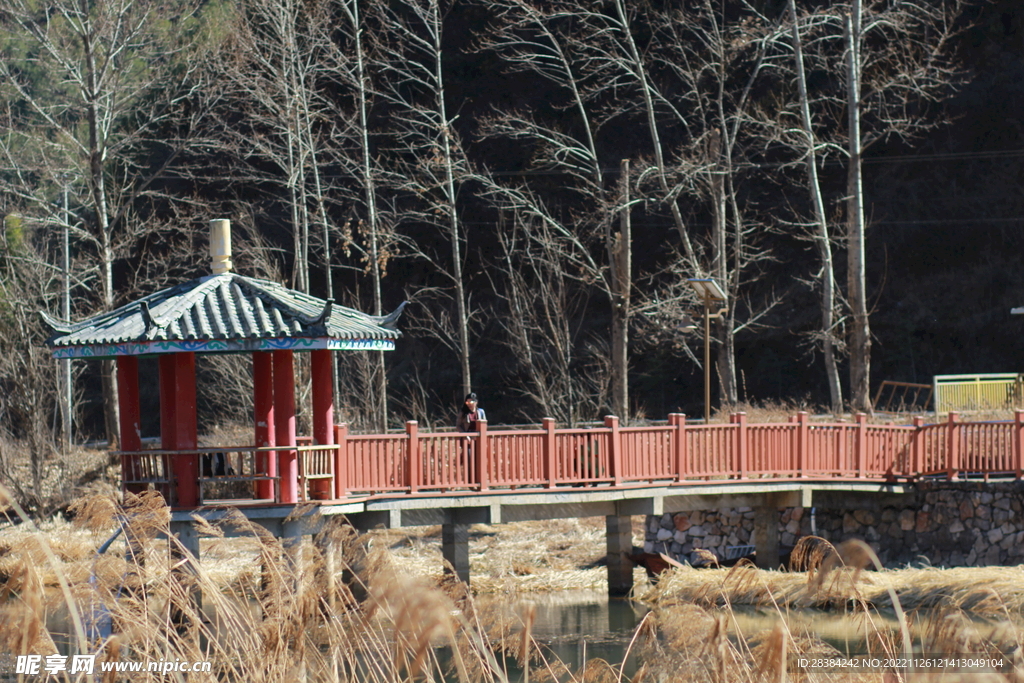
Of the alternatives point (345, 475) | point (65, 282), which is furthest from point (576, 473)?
point (65, 282)

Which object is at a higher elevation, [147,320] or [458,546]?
[147,320]

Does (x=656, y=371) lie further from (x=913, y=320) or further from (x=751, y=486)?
(x=751, y=486)

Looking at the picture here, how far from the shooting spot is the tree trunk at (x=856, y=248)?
25.6 meters

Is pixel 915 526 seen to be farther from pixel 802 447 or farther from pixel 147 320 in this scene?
pixel 147 320

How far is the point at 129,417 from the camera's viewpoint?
15422 millimetres

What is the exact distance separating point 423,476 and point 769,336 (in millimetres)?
28364

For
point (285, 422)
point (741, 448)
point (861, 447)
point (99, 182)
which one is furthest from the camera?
point (99, 182)

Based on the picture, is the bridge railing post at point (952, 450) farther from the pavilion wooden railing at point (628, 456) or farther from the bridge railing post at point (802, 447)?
the bridge railing post at point (802, 447)

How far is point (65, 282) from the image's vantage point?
2933cm

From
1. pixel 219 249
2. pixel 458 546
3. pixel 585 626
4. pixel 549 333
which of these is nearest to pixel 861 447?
pixel 585 626

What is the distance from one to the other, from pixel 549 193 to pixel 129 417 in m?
32.5

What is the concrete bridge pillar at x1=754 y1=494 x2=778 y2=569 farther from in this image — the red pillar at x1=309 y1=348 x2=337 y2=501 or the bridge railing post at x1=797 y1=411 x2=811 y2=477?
the red pillar at x1=309 y1=348 x2=337 y2=501

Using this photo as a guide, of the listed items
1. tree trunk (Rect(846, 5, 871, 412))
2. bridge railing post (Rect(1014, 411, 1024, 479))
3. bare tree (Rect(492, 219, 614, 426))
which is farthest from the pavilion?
tree trunk (Rect(846, 5, 871, 412))

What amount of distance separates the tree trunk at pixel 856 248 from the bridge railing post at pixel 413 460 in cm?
1263
